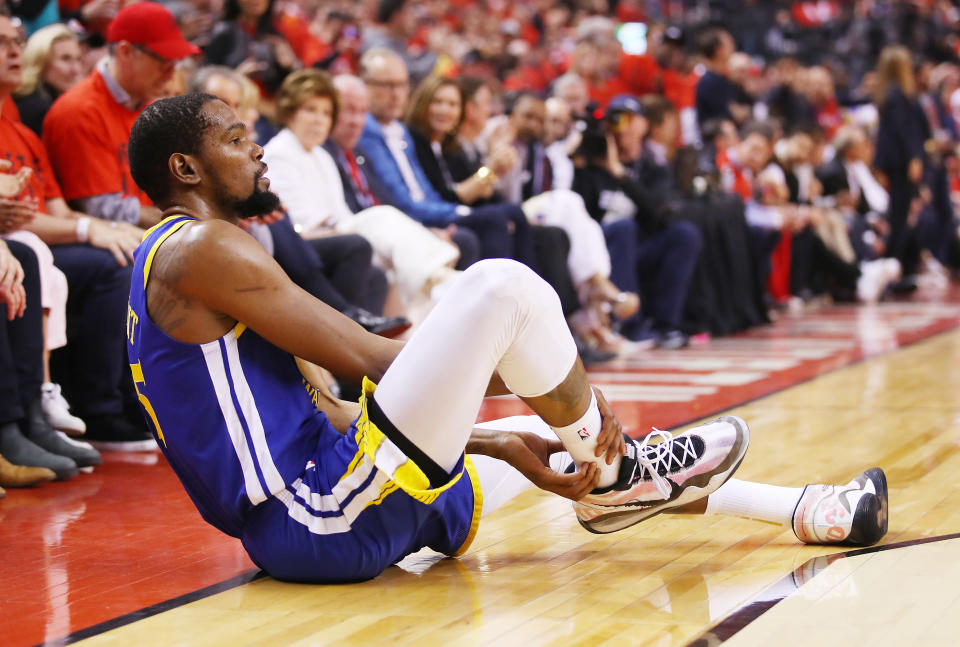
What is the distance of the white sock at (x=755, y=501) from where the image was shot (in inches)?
103

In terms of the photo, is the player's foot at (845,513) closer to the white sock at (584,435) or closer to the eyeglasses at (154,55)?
the white sock at (584,435)

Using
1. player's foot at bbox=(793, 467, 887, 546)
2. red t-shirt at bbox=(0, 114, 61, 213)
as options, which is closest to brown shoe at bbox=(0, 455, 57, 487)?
red t-shirt at bbox=(0, 114, 61, 213)

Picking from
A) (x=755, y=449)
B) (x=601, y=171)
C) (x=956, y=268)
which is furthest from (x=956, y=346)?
(x=956, y=268)

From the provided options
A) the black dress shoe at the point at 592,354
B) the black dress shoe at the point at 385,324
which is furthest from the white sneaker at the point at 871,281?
the black dress shoe at the point at 385,324

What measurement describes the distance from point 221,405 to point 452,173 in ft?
14.1

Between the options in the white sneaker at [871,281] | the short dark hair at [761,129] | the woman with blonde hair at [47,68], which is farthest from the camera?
the white sneaker at [871,281]

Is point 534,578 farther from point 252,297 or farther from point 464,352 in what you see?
point 252,297

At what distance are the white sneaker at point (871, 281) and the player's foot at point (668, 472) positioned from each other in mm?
7717

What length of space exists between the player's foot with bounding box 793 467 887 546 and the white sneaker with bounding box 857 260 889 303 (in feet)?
24.7

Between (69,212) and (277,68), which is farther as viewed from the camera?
(277,68)

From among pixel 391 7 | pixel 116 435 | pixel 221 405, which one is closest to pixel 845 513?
pixel 221 405

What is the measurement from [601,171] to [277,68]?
6.47 ft

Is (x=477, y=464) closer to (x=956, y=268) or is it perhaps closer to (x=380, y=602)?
(x=380, y=602)

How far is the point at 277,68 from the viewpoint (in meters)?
6.08
